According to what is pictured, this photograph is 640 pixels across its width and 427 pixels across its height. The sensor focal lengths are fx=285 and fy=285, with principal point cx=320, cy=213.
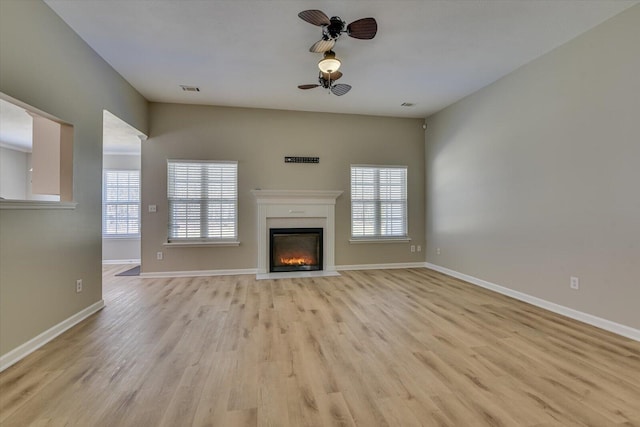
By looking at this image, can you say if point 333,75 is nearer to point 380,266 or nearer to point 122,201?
point 380,266

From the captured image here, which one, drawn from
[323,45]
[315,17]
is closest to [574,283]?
[323,45]

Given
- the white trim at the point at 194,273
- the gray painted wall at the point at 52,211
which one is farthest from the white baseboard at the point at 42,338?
the white trim at the point at 194,273

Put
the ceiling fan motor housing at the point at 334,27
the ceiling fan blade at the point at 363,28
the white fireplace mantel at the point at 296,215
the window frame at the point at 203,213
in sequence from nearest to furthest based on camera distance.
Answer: the ceiling fan blade at the point at 363,28 → the ceiling fan motor housing at the point at 334,27 → the window frame at the point at 203,213 → the white fireplace mantel at the point at 296,215

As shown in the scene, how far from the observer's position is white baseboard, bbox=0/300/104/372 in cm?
211

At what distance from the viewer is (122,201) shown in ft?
21.5

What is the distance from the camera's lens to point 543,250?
11.2ft

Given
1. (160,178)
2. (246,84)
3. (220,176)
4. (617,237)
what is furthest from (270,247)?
(617,237)

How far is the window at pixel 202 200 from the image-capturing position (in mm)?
5012

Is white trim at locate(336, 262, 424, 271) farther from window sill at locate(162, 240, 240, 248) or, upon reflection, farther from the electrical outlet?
the electrical outlet

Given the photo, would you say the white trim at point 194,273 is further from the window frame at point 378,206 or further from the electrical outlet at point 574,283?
the electrical outlet at point 574,283

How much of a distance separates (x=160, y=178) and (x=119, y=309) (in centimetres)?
238

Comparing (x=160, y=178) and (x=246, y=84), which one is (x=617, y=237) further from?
(x=160, y=178)

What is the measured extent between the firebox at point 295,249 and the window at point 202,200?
77 centimetres

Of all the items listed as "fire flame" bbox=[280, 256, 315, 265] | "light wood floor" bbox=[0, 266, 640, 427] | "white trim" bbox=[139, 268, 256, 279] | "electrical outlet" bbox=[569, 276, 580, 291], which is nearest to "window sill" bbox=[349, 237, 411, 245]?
"fire flame" bbox=[280, 256, 315, 265]
